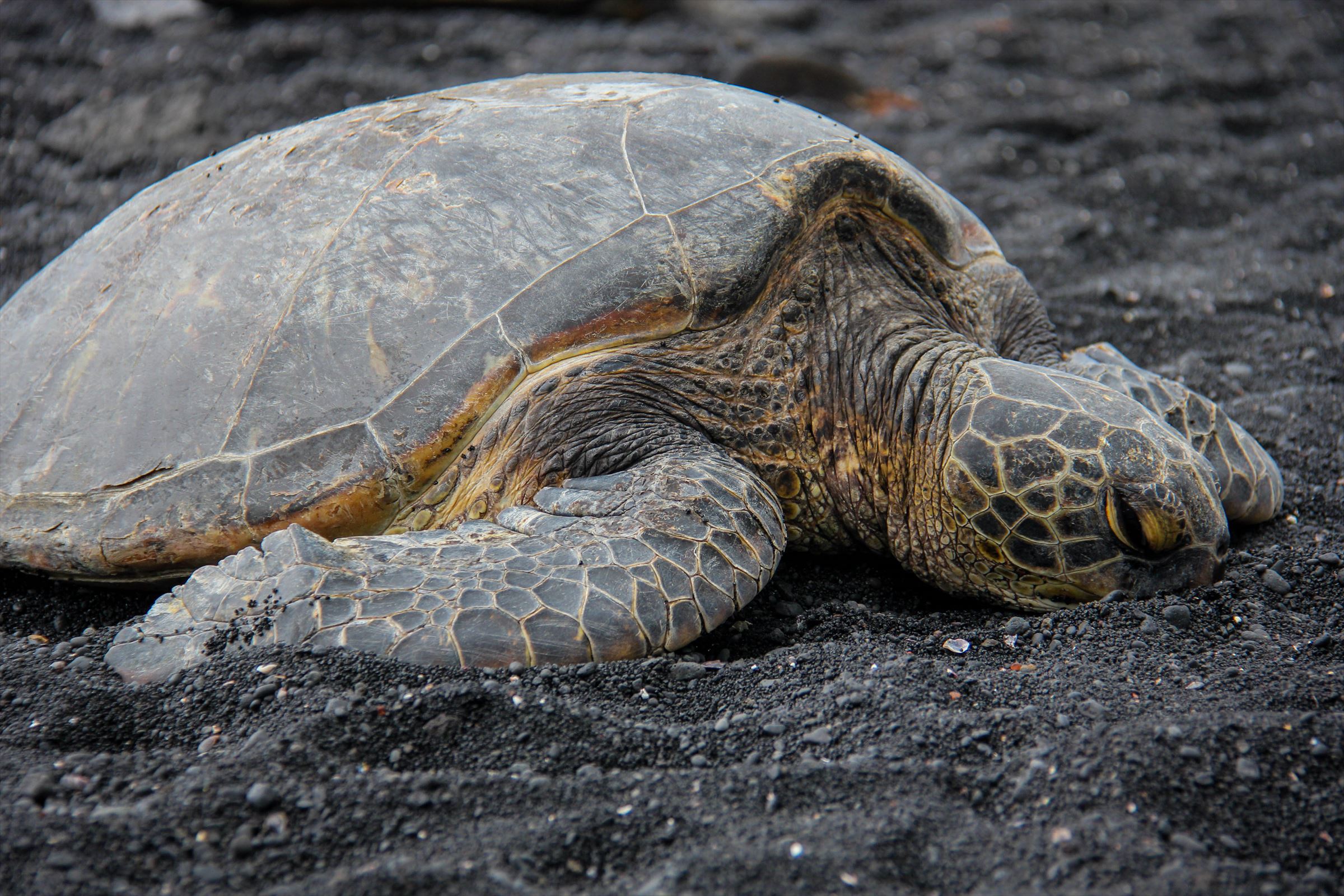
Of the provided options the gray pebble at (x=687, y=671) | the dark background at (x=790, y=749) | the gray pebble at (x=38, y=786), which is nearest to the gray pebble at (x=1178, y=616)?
the dark background at (x=790, y=749)

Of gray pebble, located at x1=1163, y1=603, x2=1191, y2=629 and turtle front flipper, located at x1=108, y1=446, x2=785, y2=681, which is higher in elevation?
turtle front flipper, located at x1=108, y1=446, x2=785, y2=681

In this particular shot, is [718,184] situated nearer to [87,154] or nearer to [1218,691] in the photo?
[1218,691]

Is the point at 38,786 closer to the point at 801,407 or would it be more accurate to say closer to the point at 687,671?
the point at 687,671

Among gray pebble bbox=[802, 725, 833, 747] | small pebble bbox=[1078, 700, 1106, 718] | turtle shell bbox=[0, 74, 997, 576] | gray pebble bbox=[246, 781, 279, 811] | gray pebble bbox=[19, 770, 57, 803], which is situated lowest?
gray pebble bbox=[802, 725, 833, 747]

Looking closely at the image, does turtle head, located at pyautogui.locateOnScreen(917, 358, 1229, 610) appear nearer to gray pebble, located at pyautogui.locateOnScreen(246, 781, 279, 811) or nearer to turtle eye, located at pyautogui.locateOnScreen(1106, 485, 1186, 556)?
turtle eye, located at pyautogui.locateOnScreen(1106, 485, 1186, 556)

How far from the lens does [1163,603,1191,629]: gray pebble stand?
1.97 m

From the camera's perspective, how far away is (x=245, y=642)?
5.85 ft

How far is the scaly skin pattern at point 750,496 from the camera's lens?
1.83 metres

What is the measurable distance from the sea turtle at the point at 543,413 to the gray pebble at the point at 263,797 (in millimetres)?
347

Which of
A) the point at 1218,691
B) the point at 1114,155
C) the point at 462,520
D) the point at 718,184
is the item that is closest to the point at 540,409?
the point at 462,520

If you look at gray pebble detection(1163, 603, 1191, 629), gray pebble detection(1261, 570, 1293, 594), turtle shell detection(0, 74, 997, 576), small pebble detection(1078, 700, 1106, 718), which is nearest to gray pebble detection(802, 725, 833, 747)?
small pebble detection(1078, 700, 1106, 718)

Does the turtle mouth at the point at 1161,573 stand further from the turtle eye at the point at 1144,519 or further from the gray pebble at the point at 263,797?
the gray pebble at the point at 263,797

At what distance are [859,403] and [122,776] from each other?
171 centimetres

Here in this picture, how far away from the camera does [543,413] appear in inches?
84.3
